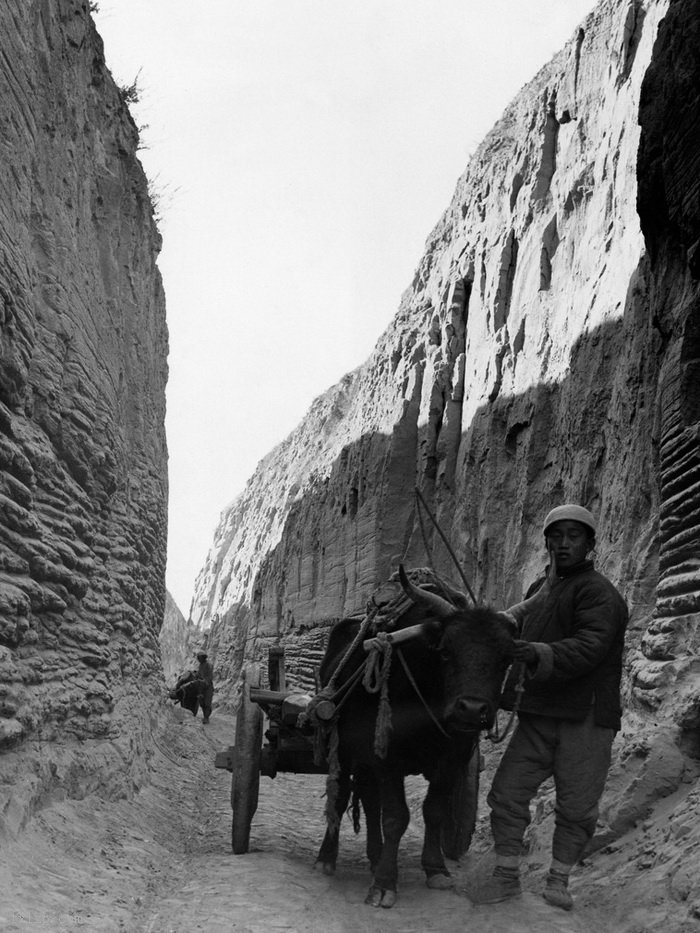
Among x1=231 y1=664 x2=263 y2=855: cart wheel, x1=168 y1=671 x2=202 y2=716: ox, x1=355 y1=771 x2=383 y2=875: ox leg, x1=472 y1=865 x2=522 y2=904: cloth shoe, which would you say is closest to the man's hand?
x1=472 y1=865 x2=522 y2=904: cloth shoe

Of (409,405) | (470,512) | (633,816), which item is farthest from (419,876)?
(409,405)

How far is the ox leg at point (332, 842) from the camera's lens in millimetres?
5285

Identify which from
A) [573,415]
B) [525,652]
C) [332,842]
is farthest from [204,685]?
[525,652]

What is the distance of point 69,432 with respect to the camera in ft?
23.6

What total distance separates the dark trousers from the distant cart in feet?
3.99

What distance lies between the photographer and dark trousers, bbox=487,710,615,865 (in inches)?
161

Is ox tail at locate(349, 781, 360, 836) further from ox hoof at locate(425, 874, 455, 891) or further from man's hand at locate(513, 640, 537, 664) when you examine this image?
man's hand at locate(513, 640, 537, 664)

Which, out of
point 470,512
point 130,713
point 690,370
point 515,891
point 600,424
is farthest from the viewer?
point 470,512

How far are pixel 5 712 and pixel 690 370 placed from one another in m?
5.10

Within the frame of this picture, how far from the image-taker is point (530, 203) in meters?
17.1

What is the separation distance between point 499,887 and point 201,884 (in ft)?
5.93

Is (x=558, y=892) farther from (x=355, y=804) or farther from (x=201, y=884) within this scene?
(x=201, y=884)

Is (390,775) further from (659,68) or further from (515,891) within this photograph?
(659,68)

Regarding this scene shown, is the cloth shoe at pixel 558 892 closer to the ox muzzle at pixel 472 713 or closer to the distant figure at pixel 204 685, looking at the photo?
the ox muzzle at pixel 472 713
